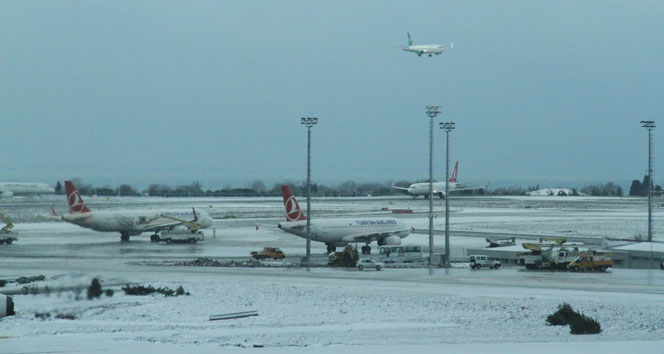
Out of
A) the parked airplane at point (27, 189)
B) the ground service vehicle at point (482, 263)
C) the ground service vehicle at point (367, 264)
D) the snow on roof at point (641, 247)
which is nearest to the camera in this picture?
the ground service vehicle at point (367, 264)

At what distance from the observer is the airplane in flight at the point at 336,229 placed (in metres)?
60.6

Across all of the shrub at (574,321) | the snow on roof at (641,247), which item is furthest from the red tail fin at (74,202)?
the shrub at (574,321)

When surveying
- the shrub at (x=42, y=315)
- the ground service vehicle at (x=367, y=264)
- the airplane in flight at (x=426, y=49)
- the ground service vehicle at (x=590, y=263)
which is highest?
the airplane in flight at (x=426, y=49)

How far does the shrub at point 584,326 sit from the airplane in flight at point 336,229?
35.0 m

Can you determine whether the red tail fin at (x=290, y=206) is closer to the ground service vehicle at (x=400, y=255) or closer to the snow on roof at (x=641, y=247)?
the ground service vehicle at (x=400, y=255)

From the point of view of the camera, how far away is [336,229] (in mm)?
60906

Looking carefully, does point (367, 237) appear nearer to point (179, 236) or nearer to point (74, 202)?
point (179, 236)

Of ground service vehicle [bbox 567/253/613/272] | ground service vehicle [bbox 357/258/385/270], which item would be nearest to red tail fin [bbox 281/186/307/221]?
ground service vehicle [bbox 357/258/385/270]

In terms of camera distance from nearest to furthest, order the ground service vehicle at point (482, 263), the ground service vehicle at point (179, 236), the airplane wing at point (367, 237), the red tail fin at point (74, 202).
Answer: the ground service vehicle at point (482, 263)
the airplane wing at point (367, 237)
the ground service vehicle at point (179, 236)
the red tail fin at point (74, 202)

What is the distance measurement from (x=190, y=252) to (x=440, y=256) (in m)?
17.9

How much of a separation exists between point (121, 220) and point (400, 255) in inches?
1081

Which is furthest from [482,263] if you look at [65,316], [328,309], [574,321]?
[65,316]

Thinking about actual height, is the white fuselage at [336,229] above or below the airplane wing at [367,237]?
above

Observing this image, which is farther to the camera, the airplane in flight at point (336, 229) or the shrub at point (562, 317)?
the airplane in flight at point (336, 229)
